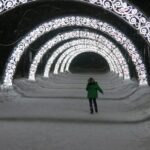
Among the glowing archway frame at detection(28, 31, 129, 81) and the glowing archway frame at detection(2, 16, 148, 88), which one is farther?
the glowing archway frame at detection(28, 31, 129, 81)

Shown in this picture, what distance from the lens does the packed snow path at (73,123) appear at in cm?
1293

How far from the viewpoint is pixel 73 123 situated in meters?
16.9

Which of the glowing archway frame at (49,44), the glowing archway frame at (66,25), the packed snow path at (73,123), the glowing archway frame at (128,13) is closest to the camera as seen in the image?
the packed snow path at (73,123)

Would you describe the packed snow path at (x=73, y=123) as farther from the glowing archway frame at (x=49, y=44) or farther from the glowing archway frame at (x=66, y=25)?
the glowing archway frame at (x=49, y=44)

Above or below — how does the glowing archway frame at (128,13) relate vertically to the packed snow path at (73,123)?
above

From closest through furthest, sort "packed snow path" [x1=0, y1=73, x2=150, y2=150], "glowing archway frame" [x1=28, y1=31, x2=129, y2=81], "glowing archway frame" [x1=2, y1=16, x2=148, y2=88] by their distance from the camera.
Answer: "packed snow path" [x1=0, y1=73, x2=150, y2=150] < "glowing archway frame" [x1=2, y1=16, x2=148, y2=88] < "glowing archway frame" [x1=28, y1=31, x2=129, y2=81]

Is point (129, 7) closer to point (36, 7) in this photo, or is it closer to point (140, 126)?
point (140, 126)

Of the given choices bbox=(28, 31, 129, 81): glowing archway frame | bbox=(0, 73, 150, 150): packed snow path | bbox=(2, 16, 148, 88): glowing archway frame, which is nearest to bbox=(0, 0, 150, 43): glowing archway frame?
bbox=(0, 73, 150, 150): packed snow path

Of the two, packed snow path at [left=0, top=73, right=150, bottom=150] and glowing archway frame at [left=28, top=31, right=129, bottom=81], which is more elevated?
glowing archway frame at [left=28, top=31, right=129, bottom=81]

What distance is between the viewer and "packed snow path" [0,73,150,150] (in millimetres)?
12930

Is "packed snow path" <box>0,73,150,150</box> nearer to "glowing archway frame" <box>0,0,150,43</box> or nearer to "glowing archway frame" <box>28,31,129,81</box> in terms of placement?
"glowing archway frame" <box>0,0,150,43</box>

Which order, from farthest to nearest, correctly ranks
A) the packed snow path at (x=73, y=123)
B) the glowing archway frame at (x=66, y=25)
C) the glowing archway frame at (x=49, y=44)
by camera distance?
the glowing archway frame at (x=49, y=44), the glowing archway frame at (x=66, y=25), the packed snow path at (x=73, y=123)

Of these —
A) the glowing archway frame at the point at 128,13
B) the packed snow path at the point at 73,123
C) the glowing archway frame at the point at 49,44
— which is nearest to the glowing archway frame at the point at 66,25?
the packed snow path at the point at 73,123

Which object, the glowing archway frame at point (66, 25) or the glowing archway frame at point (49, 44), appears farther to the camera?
the glowing archway frame at point (49, 44)
